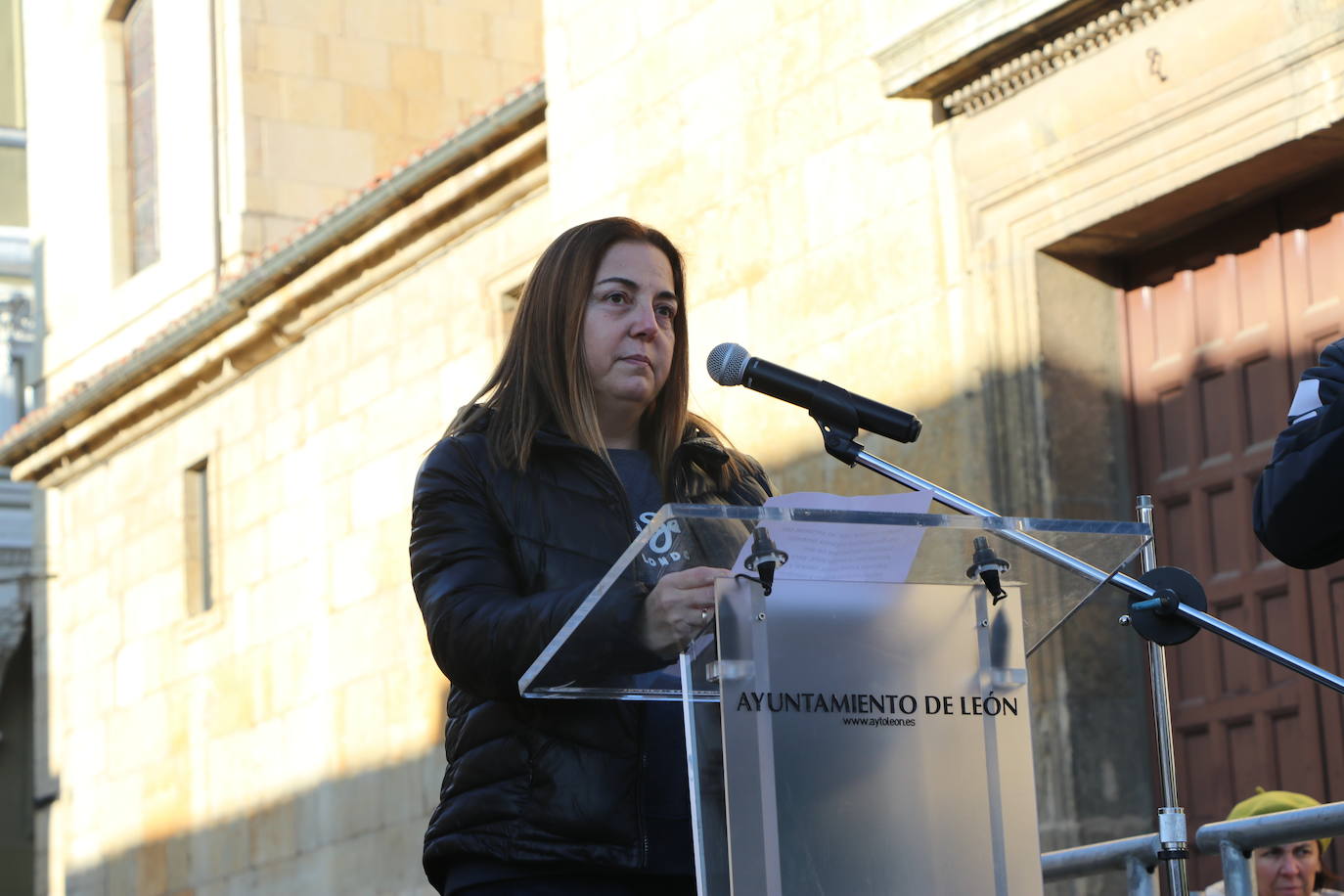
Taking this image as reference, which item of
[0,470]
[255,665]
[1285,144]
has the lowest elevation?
[255,665]

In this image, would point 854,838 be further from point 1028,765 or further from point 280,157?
point 280,157

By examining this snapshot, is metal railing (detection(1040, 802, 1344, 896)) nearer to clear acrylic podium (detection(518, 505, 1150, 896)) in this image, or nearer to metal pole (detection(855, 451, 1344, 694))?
metal pole (detection(855, 451, 1344, 694))

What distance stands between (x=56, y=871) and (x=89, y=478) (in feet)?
10.5

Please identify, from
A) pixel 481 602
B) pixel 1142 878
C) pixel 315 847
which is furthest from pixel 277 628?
pixel 481 602

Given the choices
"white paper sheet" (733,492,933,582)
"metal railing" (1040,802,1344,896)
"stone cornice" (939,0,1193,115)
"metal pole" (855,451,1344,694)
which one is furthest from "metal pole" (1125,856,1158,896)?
"stone cornice" (939,0,1193,115)

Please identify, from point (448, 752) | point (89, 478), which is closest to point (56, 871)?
point (89, 478)

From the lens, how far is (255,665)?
14672mm

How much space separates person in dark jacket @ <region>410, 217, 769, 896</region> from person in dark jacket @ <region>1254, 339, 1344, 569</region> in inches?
31.2

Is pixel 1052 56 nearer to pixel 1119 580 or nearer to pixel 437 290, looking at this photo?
pixel 1119 580

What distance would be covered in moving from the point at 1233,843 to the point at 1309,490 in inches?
54.0

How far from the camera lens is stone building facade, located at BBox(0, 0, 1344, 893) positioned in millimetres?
8078

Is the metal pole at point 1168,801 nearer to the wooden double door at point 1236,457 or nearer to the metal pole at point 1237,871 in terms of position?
the metal pole at point 1237,871

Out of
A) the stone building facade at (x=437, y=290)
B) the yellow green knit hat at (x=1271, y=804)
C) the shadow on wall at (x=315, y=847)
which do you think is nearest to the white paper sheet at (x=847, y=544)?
the yellow green knit hat at (x=1271, y=804)

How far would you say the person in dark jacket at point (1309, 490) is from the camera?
2.98 meters
